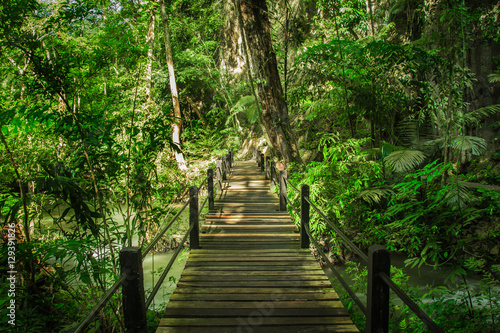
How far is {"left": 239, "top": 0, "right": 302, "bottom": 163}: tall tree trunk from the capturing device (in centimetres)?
773

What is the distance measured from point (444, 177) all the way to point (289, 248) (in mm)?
2545

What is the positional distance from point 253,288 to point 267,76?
242 inches

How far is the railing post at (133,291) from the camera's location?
2092 mm

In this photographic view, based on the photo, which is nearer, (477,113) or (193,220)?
(193,220)

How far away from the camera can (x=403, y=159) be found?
5.35 metres

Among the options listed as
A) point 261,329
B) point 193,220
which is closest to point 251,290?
point 261,329

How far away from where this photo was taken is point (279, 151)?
868 centimetres

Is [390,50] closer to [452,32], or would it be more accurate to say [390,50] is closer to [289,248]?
[452,32]

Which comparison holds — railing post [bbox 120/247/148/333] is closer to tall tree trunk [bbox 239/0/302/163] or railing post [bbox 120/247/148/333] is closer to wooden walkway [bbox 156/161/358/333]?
A: wooden walkway [bbox 156/161/358/333]

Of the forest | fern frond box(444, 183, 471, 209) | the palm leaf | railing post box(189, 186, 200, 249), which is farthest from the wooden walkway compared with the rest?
the palm leaf

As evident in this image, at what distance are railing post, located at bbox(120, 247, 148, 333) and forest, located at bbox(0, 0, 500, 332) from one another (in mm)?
478

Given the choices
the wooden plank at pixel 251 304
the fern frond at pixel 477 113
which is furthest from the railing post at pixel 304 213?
the fern frond at pixel 477 113

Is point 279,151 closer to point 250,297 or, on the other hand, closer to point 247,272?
point 247,272

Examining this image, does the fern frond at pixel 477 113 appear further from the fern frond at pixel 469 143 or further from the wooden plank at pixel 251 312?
the wooden plank at pixel 251 312
